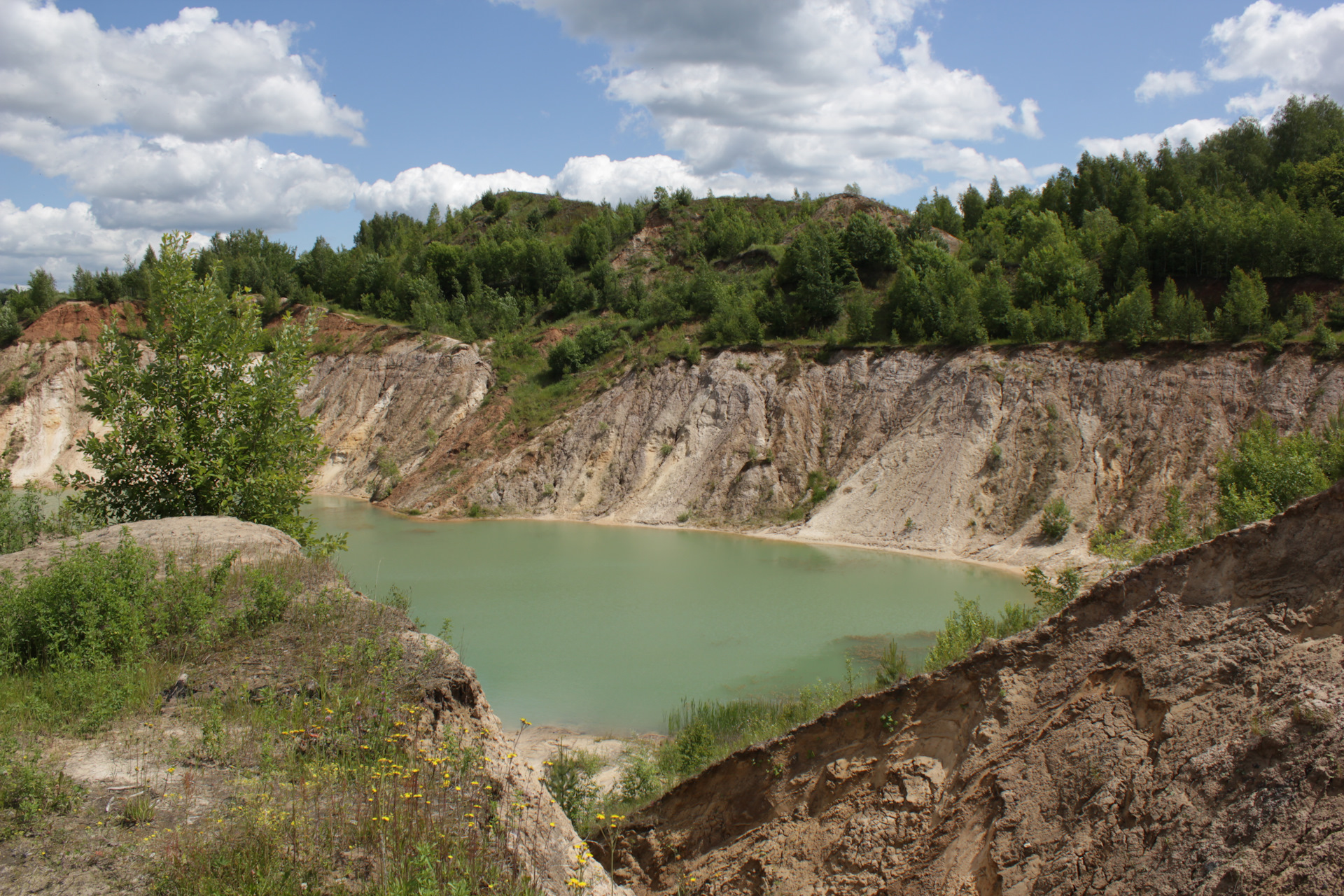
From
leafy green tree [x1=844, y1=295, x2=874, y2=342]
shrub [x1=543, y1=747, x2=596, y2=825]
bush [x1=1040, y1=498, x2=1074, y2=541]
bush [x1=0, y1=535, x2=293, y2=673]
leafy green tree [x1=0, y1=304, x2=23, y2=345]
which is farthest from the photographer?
leafy green tree [x1=0, y1=304, x2=23, y2=345]

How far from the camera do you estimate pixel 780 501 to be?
3178 cm

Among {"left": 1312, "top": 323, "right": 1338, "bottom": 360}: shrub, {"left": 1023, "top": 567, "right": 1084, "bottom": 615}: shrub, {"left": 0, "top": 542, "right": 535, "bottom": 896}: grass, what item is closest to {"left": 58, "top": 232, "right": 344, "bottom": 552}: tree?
{"left": 0, "top": 542, "right": 535, "bottom": 896}: grass

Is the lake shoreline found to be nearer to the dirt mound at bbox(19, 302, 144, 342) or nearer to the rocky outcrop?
the rocky outcrop

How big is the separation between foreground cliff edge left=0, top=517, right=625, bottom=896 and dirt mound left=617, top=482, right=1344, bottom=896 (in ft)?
4.97

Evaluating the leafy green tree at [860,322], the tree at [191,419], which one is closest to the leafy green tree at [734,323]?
the leafy green tree at [860,322]

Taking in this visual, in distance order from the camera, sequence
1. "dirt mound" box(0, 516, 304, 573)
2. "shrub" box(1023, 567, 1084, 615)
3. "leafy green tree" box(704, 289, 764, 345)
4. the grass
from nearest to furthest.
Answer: the grass < "dirt mound" box(0, 516, 304, 573) < "shrub" box(1023, 567, 1084, 615) < "leafy green tree" box(704, 289, 764, 345)

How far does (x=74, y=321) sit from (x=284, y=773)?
5645 centimetres

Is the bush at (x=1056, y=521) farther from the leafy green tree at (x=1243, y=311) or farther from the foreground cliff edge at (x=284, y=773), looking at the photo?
the foreground cliff edge at (x=284, y=773)

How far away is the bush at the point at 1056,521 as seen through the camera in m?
25.1

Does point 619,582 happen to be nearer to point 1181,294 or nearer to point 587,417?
point 587,417

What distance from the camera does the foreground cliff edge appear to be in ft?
15.3

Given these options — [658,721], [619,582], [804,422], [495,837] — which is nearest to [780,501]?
[804,422]

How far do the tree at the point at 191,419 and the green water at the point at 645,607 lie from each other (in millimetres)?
3826

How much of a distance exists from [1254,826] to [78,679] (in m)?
8.27
